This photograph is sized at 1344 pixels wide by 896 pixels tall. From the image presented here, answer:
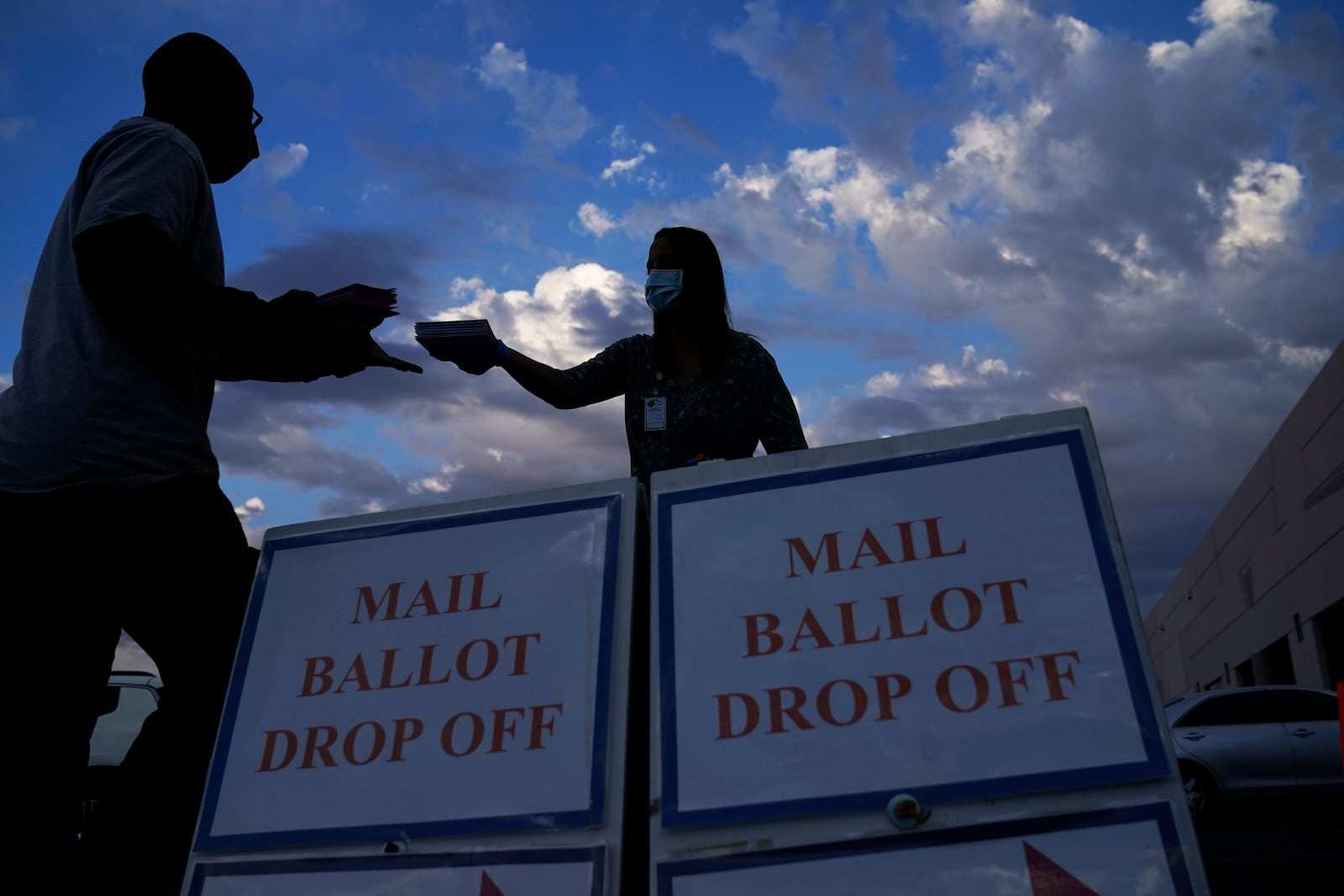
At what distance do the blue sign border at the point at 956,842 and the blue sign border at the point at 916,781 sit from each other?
4cm

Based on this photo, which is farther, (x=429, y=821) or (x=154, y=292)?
(x=154, y=292)

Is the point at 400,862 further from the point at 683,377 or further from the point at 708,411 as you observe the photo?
the point at 683,377

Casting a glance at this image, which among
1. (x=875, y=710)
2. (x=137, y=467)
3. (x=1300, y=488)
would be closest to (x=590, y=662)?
(x=875, y=710)

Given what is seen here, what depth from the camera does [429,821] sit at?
1.44 meters

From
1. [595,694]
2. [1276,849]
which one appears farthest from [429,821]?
[1276,849]

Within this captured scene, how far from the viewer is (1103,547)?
1.39 meters

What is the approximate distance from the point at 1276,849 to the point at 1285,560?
855 inches

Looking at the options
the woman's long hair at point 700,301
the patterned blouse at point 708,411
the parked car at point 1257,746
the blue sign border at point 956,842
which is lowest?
the blue sign border at point 956,842

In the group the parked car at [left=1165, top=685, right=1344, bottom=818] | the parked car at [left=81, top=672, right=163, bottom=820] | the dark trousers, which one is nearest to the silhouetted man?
the dark trousers

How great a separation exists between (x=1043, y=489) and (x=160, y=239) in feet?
5.08

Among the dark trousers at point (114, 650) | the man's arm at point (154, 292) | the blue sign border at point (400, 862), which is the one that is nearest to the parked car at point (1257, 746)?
the blue sign border at point (400, 862)

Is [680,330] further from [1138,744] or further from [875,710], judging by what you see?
[1138,744]

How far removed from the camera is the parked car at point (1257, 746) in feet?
31.2

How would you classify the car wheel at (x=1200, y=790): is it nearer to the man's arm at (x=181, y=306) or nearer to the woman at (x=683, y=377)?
the woman at (x=683, y=377)
